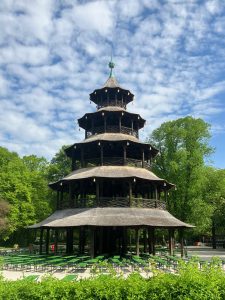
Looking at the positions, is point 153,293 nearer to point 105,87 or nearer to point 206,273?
point 206,273

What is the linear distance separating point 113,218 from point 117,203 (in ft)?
7.58

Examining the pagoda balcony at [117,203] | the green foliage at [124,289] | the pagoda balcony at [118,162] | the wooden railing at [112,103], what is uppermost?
the wooden railing at [112,103]

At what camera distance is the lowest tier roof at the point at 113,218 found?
25.1 meters

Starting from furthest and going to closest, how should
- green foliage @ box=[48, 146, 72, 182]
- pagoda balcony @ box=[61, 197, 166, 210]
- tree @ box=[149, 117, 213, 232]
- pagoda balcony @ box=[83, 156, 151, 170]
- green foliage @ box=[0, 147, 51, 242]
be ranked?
green foliage @ box=[48, 146, 72, 182]
green foliage @ box=[0, 147, 51, 242]
tree @ box=[149, 117, 213, 232]
pagoda balcony @ box=[83, 156, 151, 170]
pagoda balcony @ box=[61, 197, 166, 210]

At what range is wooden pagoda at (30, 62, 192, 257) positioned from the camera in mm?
26281

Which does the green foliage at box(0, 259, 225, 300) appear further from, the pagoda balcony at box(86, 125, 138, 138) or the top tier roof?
the top tier roof

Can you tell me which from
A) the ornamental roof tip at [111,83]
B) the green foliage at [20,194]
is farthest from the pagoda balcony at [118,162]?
the green foliage at [20,194]

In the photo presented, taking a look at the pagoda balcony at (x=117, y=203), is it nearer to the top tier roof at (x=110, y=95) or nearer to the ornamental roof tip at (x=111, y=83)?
the top tier roof at (x=110, y=95)

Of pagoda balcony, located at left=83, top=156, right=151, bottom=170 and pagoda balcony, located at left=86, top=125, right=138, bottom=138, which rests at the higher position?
pagoda balcony, located at left=86, top=125, right=138, bottom=138

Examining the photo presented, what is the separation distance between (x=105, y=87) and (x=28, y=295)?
92.7 feet

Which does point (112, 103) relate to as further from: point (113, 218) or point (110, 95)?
point (113, 218)

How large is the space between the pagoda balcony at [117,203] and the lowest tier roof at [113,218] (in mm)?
595

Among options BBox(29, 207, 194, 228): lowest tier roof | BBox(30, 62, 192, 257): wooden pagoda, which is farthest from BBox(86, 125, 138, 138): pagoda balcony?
BBox(29, 207, 194, 228): lowest tier roof

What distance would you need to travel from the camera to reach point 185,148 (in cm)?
4647
